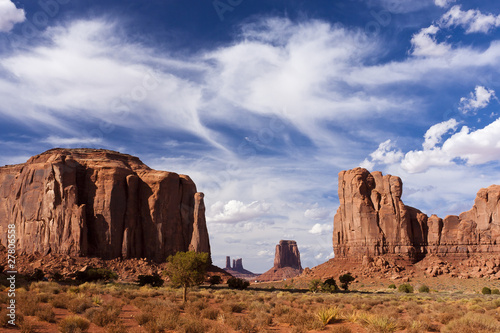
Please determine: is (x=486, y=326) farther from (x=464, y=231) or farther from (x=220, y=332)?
(x=464, y=231)

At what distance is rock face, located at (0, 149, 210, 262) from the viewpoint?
64.7m

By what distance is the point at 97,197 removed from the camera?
69.5 m

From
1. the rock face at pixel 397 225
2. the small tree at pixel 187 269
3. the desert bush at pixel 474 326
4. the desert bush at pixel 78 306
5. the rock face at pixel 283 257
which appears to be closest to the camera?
the desert bush at pixel 474 326

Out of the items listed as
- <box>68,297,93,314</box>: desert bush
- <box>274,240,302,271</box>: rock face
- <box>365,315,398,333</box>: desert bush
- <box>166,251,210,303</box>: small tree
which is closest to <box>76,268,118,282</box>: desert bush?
<box>166,251,210,303</box>: small tree

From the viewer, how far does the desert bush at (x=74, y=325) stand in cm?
1496

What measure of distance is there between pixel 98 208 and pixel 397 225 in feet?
201

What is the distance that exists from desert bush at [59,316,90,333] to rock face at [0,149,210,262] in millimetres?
50627

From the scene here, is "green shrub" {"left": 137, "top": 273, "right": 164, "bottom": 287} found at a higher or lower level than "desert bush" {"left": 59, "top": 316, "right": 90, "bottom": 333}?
lower

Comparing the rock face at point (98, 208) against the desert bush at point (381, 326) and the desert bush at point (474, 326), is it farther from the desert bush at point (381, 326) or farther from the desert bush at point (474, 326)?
the desert bush at point (474, 326)

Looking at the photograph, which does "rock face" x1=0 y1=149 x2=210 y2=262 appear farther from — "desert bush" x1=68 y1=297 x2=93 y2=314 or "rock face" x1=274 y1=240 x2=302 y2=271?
"rock face" x1=274 y1=240 x2=302 y2=271

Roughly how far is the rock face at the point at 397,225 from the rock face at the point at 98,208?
111 feet

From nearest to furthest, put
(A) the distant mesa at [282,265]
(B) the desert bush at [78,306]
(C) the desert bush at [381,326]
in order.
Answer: (C) the desert bush at [381,326] → (B) the desert bush at [78,306] → (A) the distant mesa at [282,265]

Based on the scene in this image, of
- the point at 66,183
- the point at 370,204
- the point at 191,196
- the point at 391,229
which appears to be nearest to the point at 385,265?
the point at 391,229

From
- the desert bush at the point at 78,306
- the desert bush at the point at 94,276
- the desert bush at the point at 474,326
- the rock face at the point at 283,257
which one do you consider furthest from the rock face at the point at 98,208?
the rock face at the point at 283,257
